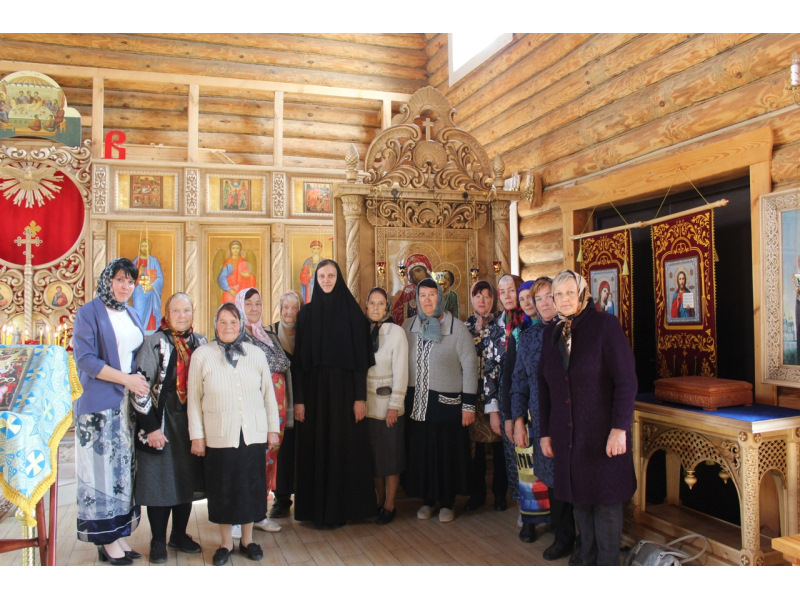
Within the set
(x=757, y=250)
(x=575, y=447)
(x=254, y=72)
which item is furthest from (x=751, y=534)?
(x=254, y=72)

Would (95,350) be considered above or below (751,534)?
above

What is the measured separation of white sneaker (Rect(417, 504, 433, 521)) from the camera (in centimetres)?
432

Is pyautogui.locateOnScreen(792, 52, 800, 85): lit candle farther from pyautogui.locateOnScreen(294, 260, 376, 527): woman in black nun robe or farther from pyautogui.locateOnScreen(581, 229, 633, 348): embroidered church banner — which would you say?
pyautogui.locateOnScreen(294, 260, 376, 527): woman in black nun robe

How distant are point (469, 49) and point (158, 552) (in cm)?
637

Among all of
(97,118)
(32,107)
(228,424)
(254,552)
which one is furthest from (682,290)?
(32,107)

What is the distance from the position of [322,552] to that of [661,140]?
350cm

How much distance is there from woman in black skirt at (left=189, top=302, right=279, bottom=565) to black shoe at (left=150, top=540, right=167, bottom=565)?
312 millimetres

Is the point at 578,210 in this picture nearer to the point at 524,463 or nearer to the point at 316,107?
the point at 524,463

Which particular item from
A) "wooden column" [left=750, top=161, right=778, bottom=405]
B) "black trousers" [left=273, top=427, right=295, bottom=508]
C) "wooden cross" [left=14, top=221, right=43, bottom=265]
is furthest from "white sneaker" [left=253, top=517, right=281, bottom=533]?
"wooden cross" [left=14, top=221, right=43, bottom=265]

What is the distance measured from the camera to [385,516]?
4.23 metres

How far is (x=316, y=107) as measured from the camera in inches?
342

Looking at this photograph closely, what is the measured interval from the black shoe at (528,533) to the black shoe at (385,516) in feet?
Result: 2.94

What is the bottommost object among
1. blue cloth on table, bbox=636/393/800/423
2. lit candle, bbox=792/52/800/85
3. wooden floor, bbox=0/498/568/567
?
wooden floor, bbox=0/498/568/567

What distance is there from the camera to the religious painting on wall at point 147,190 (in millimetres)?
7238
